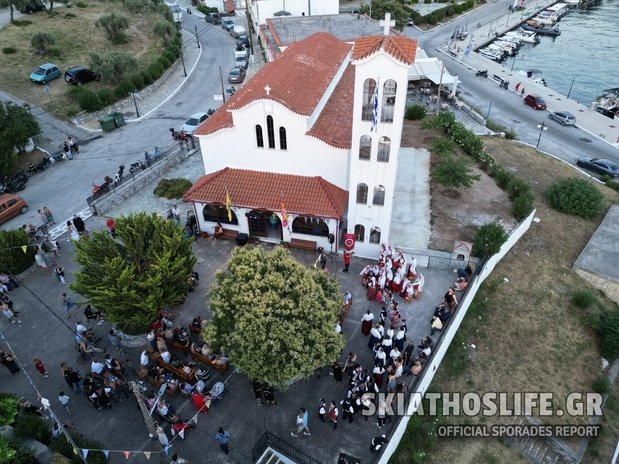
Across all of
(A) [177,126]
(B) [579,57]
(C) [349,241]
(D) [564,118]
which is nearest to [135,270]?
(C) [349,241]

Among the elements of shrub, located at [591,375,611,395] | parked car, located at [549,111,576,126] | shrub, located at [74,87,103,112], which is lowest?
shrub, located at [591,375,611,395]

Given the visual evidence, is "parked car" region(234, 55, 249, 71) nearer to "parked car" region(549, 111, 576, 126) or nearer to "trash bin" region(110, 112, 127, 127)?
"trash bin" region(110, 112, 127, 127)

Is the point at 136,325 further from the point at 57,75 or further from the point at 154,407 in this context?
the point at 57,75

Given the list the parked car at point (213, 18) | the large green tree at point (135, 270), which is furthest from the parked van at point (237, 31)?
the large green tree at point (135, 270)

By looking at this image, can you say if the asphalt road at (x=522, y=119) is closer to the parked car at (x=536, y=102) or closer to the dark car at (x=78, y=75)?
the parked car at (x=536, y=102)

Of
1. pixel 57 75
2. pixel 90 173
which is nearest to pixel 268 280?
pixel 90 173

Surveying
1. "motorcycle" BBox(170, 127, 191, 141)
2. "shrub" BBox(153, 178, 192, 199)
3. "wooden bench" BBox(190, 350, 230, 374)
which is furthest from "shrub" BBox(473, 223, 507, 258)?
"motorcycle" BBox(170, 127, 191, 141)
